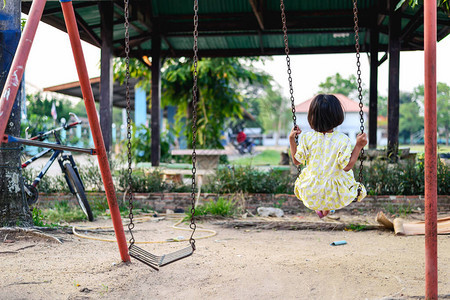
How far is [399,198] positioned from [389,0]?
4184 mm

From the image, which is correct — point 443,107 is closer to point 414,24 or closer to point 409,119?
point 414,24

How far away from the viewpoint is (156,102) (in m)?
10.8

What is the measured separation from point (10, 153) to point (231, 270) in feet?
9.17

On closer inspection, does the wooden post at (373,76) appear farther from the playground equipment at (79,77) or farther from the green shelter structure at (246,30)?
the playground equipment at (79,77)

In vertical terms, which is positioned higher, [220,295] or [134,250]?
[134,250]

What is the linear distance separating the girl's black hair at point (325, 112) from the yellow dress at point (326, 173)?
146 mm

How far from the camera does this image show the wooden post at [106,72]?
27.5ft

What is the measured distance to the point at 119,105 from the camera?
2650cm

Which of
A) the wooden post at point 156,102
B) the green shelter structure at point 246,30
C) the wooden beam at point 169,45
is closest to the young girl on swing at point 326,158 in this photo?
the green shelter structure at point 246,30

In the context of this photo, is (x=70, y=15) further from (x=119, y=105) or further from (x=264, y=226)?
(x=119, y=105)

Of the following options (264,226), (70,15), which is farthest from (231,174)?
(70,15)

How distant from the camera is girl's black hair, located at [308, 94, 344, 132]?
3.49 m

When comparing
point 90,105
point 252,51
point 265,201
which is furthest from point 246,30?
point 90,105

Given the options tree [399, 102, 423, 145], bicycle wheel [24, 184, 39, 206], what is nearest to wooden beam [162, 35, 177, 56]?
bicycle wheel [24, 184, 39, 206]
